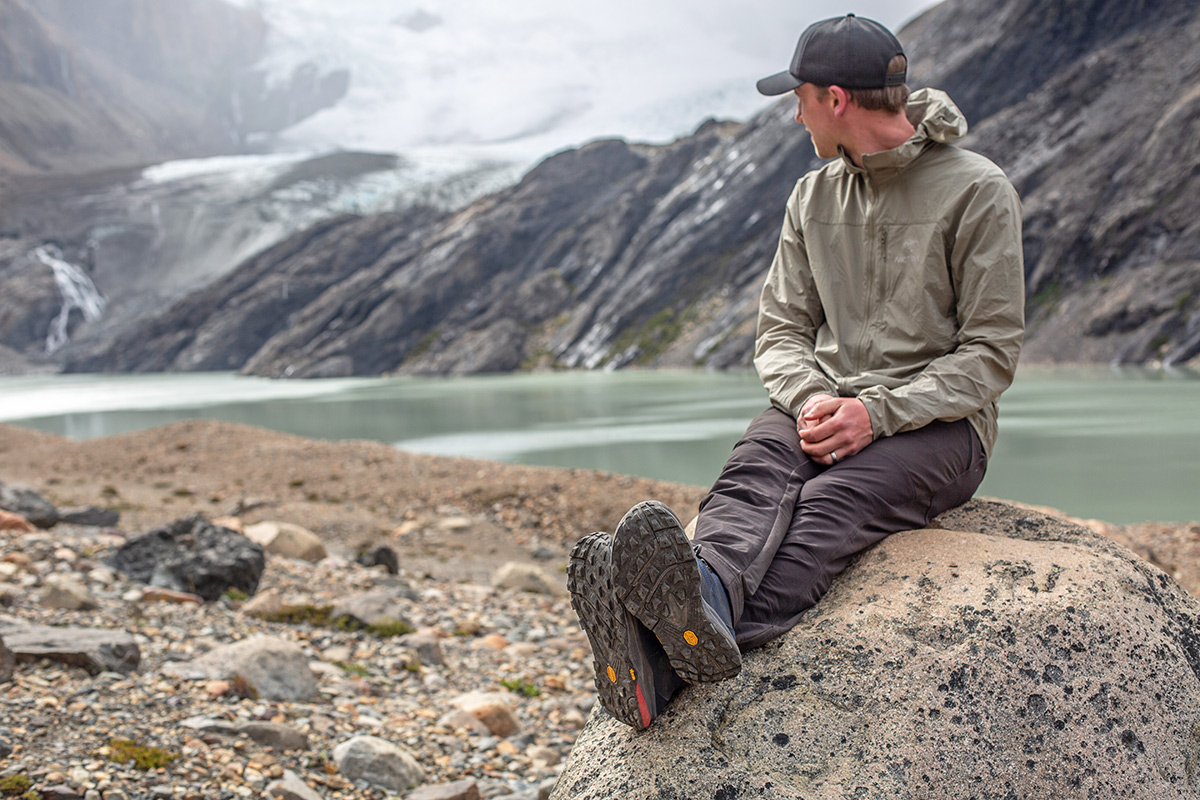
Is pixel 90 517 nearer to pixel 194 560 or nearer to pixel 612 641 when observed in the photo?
pixel 194 560

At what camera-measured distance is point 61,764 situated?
12.1 ft

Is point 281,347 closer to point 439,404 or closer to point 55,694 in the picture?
point 439,404

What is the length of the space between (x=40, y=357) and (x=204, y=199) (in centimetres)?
3693

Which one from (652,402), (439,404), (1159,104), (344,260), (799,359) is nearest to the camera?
(799,359)

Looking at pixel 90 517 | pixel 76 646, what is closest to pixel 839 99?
pixel 76 646

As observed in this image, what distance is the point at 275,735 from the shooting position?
4477 mm

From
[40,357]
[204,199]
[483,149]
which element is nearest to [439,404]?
[40,357]

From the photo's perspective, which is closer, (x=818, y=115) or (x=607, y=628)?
(x=607, y=628)

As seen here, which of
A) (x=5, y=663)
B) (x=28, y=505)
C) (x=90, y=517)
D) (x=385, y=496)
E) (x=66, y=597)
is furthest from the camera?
(x=385, y=496)

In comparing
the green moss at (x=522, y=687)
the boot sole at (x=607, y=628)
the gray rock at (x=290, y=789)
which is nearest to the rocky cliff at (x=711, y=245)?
the green moss at (x=522, y=687)

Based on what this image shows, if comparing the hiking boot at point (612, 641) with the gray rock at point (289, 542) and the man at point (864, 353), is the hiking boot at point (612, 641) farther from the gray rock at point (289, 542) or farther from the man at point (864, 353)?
the gray rock at point (289, 542)

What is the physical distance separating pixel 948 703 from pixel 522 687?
421 cm

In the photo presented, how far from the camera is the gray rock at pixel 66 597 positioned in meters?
6.11

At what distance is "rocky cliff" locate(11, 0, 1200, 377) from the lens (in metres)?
50.7
